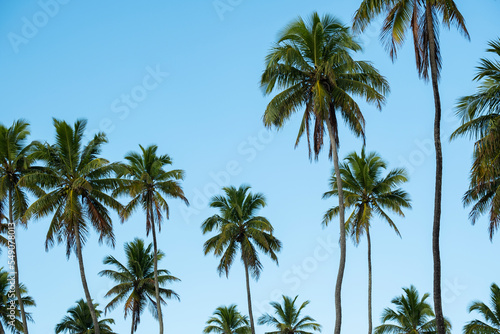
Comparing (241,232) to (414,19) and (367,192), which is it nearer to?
(367,192)

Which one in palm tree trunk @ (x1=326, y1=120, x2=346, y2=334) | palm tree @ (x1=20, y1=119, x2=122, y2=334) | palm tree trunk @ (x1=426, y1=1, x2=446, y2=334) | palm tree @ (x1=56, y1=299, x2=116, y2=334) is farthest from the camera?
palm tree @ (x1=56, y1=299, x2=116, y2=334)

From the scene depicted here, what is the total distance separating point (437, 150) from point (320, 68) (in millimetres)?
6750

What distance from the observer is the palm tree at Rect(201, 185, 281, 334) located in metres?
37.2

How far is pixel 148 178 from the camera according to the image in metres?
34.5

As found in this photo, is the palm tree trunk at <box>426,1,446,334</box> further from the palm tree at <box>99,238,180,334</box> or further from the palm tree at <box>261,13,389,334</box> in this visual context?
the palm tree at <box>99,238,180,334</box>

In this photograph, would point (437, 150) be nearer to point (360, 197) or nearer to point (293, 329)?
point (360, 197)

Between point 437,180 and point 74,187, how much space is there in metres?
16.3

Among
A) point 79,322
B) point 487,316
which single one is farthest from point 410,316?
point 79,322

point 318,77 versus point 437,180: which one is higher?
point 318,77

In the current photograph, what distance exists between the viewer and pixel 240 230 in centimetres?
3784

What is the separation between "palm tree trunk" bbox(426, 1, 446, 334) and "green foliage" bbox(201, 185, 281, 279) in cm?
1935

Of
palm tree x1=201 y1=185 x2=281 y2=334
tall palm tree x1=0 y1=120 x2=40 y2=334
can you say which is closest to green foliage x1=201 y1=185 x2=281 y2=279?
palm tree x1=201 y1=185 x2=281 y2=334

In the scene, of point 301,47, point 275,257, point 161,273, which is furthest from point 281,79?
point 161,273

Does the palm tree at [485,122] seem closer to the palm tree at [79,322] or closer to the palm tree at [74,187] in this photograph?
the palm tree at [74,187]
